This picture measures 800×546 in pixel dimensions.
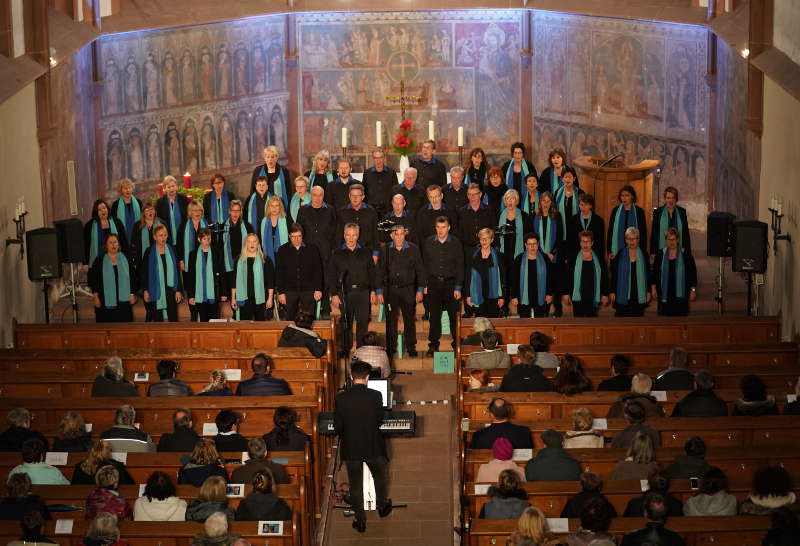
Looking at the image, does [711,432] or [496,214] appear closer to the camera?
[711,432]

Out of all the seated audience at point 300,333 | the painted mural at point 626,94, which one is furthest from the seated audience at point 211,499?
the painted mural at point 626,94

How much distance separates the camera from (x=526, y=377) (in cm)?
1115

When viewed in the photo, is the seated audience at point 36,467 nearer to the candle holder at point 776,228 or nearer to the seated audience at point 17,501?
the seated audience at point 17,501

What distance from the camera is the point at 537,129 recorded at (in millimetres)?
20734

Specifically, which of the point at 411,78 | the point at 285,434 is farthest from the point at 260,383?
the point at 411,78

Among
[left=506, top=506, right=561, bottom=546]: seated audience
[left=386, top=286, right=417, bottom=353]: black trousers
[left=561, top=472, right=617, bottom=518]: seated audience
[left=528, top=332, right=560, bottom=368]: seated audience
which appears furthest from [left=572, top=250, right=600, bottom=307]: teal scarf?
[left=506, top=506, right=561, bottom=546]: seated audience

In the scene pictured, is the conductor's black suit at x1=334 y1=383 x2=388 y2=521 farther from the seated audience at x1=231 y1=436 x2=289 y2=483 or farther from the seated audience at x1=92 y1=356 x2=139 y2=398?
the seated audience at x1=92 y1=356 x2=139 y2=398

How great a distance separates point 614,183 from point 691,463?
7.28 meters

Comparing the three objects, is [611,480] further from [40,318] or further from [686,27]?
[686,27]

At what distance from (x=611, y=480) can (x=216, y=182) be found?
7553 millimetres

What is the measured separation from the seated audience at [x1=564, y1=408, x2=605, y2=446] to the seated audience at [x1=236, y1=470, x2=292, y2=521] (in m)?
2.37

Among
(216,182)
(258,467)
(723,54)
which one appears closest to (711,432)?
(258,467)

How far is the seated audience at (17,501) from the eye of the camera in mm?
8812

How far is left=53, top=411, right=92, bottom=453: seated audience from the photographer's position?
393 inches
